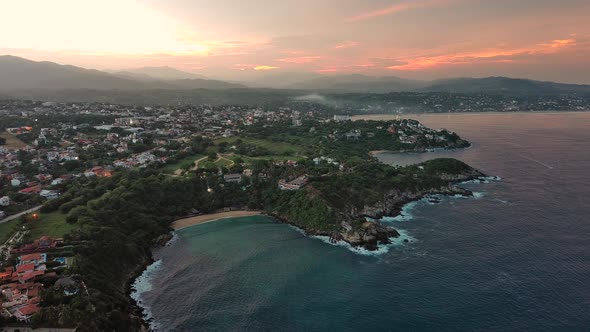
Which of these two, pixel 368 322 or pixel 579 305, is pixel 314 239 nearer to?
pixel 368 322

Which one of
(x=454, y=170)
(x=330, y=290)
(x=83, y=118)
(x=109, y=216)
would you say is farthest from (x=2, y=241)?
(x=83, y=118)

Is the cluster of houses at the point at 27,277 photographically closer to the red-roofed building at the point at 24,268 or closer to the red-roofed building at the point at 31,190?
the red-roofed building at the point at 24,268

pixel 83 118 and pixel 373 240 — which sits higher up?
pixel 83 118

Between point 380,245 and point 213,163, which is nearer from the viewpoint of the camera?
point 380,245

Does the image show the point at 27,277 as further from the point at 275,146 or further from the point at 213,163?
the point at 275,146

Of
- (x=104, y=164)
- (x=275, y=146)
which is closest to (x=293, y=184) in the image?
(x=275, y=146)

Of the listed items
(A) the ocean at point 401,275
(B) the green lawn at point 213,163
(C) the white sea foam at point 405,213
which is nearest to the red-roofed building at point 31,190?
(A) the ocean at point 401,275

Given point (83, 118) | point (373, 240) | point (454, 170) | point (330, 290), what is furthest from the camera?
point (83, 118)
